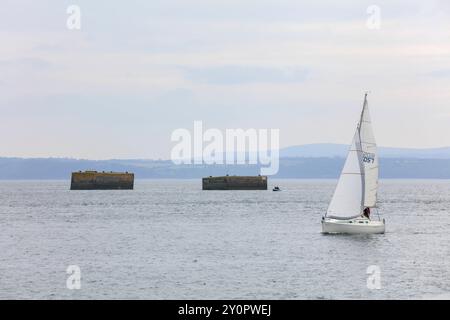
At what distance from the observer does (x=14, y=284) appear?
43.3 meters

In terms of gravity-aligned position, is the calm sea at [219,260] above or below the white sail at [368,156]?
below

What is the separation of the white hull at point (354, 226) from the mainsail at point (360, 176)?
60 centimetres

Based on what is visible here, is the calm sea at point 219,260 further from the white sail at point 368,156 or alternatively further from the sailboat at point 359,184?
the white sail at point 368,156

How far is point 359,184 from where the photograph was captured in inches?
2638

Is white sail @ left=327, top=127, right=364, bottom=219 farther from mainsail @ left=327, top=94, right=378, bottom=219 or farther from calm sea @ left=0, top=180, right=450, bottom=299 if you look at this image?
calm sea @ left=0, top=180, right=450, bottom=299

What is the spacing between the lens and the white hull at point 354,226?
219ft

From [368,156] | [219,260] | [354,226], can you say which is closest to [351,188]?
[368,156]

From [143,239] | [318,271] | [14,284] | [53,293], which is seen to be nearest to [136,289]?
[53,293]

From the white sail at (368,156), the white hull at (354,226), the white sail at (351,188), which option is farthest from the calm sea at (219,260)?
the white sail at (368,156)

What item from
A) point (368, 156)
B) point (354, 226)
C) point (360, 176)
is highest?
point (368, 156)

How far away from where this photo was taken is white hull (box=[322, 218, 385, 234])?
2630 inches

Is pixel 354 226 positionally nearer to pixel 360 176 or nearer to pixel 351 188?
pixel 351 188

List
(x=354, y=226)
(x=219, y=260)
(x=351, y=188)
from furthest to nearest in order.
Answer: (x=351, y=188) → (x=354, y=226) → (x=219, y=260)

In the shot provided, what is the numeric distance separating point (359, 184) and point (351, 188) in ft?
2.38
